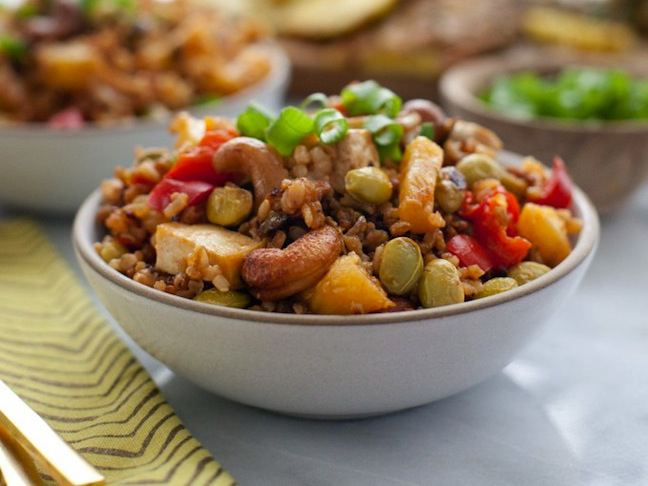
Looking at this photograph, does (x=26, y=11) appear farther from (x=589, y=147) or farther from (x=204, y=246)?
(x=589, y=147)

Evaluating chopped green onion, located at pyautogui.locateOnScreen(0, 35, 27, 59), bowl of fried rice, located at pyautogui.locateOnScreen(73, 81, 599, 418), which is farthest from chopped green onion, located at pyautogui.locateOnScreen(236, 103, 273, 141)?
chopped green onion, located at pyautogui.locateOnScreen(0, 35, 27, 59)

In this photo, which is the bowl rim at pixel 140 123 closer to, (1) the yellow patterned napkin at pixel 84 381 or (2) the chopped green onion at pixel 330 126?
(1) the yellow patterned napkin at pixel 84 381

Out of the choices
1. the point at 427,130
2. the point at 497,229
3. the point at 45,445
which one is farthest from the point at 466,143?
the point at 45,445

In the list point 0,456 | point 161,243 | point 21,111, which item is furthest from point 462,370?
point 21,111

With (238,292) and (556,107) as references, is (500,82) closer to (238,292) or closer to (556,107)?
(556,107)

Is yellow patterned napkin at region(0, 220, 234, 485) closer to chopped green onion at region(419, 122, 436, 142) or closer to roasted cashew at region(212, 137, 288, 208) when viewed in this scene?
roasted cashew at region(212, 137, 288, 208)

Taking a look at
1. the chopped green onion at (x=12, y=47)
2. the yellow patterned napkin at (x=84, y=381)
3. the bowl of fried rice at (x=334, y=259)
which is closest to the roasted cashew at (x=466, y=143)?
the bowl of fried rice at (x=334, y=259)
